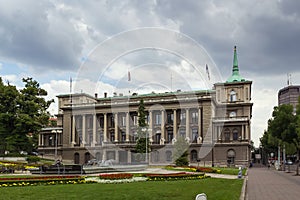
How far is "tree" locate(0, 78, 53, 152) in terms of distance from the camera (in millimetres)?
77875

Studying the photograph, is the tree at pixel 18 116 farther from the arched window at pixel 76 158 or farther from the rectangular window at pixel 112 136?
the rectangular window at pixel 112 136

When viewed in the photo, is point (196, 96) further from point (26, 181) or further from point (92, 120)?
point (26, 181)

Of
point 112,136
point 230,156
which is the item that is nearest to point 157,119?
point 112,136

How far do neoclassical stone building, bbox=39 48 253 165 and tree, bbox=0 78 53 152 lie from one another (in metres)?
12.3

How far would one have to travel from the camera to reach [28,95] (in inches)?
3238

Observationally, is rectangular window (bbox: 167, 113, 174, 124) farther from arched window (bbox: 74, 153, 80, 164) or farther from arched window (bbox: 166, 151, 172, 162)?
arched window (bbox: 74, 153, 80, 164)

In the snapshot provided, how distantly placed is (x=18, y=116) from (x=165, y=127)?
3348 cm

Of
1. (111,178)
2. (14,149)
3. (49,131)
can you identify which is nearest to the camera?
(111,178)

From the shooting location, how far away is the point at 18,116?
7862 centimetres

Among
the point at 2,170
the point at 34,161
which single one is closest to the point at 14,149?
the point at 34,161

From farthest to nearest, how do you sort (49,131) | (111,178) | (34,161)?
(49,131)
(34,161)
(111,178)

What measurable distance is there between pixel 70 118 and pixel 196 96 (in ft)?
108

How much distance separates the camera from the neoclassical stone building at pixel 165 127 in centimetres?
8756

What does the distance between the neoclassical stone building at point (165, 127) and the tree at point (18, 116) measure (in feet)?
40.3
